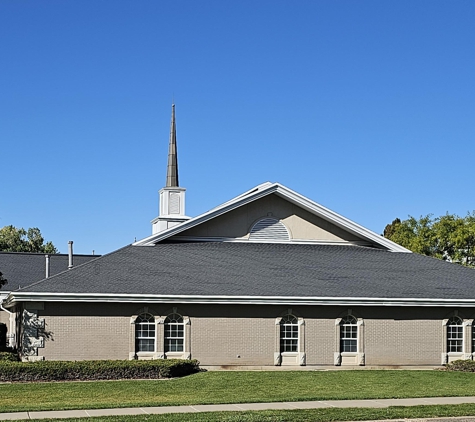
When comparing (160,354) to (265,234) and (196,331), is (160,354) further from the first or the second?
(265,234)

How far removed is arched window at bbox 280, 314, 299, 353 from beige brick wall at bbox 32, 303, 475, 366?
0.30 meters

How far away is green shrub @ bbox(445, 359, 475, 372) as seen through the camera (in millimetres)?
31000

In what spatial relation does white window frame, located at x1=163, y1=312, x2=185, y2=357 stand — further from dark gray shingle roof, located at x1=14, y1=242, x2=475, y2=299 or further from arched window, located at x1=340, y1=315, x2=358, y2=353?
arched window, located at x1=340, y1=315, x2=358, y2=353

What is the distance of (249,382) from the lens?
83.7 feet

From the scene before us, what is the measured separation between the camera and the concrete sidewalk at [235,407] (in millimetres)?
18109

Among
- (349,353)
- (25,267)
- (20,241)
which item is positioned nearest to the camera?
(349,353)

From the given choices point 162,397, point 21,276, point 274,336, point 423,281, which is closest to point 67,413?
point 162,397

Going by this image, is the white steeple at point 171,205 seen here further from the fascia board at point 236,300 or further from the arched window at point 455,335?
the arched window at point 455,335

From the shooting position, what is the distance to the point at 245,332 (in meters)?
30.9

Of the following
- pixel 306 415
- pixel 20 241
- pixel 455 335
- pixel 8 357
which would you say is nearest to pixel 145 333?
pixel 8 357

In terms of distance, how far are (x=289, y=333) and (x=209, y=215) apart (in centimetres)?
616

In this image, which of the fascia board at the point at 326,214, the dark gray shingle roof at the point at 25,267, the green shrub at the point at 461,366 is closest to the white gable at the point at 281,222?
the fascia board at the point at 326,214

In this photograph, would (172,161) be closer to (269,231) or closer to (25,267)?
(269,231)

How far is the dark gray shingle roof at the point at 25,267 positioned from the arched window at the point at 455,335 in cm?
2509
